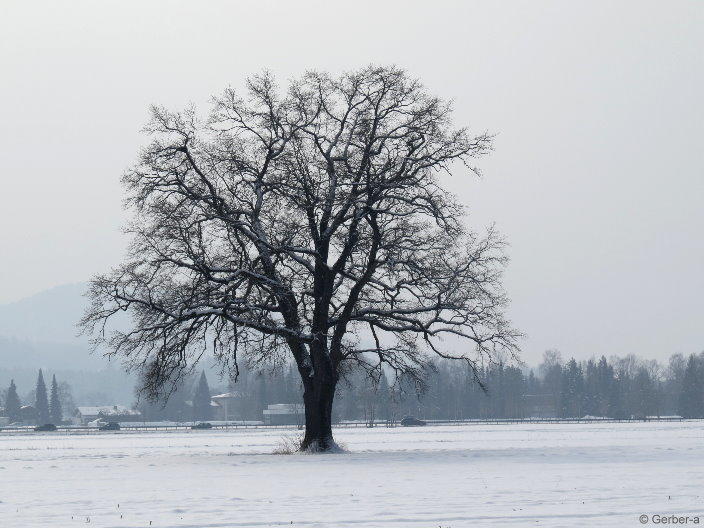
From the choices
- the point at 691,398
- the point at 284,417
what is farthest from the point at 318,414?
the point at 691,398

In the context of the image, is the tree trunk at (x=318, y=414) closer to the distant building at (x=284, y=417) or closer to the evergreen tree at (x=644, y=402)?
the distant building at (x=284, y=417)

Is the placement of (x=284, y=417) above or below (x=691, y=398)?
below

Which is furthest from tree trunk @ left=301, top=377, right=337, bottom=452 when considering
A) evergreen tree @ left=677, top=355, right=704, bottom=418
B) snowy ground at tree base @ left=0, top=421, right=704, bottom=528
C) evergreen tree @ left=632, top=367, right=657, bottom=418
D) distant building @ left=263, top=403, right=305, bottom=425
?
evergreen tree @ left=632, top=367, right=657, bottom=418

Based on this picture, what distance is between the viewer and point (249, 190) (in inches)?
1666

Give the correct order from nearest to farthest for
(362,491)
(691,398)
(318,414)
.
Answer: (362,491), (318,414), (691,398)

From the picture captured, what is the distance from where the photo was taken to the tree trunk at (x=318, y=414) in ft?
139

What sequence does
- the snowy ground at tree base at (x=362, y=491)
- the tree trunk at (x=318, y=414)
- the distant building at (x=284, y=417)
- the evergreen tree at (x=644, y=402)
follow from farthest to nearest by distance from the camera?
the evergreen tree at (x=644, y=402)
the distant building at (x=284, y=417)
the tree trunk at (x=318, y=414)
the snowy ground at tree base at (x=362, y=491)

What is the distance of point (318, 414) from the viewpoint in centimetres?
4253

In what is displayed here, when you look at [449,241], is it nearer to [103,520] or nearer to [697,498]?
[697,498]

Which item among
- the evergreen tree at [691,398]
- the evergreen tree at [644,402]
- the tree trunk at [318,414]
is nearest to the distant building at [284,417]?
the evergreen tree at [644,402]

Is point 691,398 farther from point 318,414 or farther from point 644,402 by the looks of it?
point 318,414

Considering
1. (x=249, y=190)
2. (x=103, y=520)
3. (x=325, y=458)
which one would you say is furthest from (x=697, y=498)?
(x=249, y=190)

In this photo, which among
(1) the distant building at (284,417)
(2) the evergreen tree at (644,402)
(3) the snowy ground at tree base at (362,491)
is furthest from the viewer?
(2) the evergreen tree at (644,402)

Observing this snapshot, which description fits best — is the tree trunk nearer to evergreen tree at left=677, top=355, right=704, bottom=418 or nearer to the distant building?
the distant building
